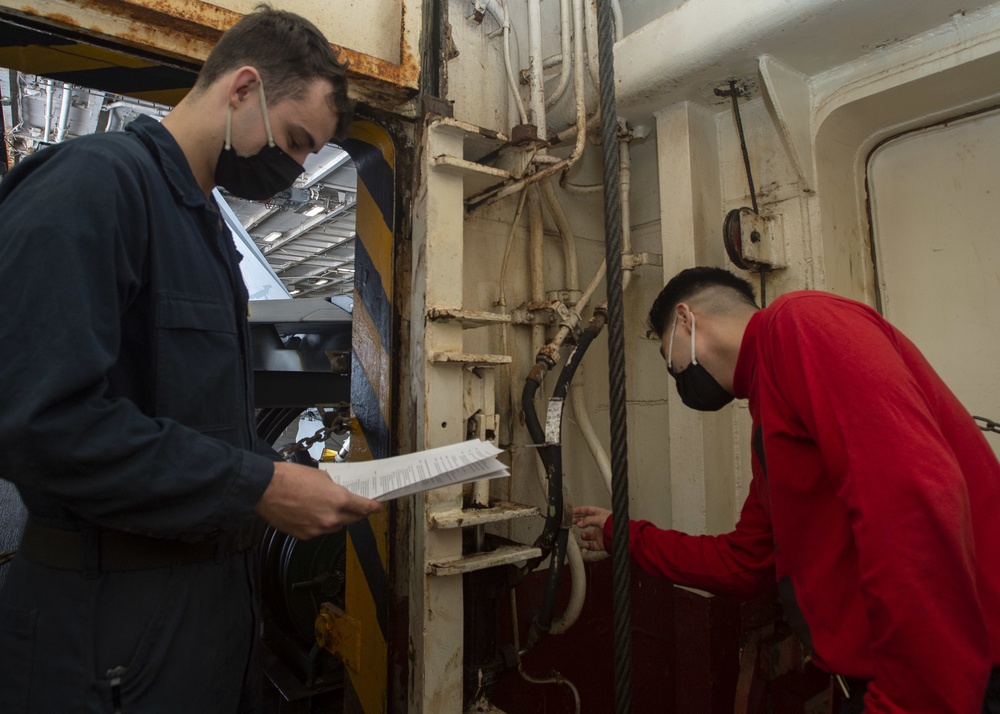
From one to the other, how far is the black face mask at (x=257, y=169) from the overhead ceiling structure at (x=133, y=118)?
1.84 ft

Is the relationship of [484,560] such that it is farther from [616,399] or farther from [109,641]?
[109,641]

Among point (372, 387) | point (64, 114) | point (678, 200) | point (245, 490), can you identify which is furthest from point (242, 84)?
Answer: point (64, 114)

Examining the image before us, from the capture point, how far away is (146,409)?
3.46 ft

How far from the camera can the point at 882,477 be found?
0.95 m

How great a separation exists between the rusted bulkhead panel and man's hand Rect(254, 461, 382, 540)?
1239mm

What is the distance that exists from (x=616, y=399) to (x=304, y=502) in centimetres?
63

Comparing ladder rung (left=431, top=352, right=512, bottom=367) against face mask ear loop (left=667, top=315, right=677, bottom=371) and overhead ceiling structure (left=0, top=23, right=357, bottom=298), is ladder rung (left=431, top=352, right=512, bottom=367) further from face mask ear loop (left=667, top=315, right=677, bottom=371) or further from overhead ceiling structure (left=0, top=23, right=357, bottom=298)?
overhead ceiling structure (left=0, top=23, right=357, bottom=298)

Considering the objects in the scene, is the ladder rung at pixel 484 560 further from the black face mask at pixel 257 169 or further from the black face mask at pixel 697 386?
the black face mask at pixel 257 169

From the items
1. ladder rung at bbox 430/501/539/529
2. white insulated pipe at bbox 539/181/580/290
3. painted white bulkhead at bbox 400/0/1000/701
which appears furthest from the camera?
white insulated pipe at bbox 539/181/580/290

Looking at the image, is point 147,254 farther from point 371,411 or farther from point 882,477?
point 882,477

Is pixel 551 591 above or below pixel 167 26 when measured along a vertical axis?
below

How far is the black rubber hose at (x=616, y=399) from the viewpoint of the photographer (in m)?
1.19

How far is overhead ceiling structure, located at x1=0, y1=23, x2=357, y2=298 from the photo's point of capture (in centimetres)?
165

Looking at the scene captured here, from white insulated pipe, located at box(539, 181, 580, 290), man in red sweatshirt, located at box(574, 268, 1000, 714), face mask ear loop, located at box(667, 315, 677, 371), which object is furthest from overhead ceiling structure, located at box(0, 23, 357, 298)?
man in red sweatshirt, located at box(574, 268, 1000, 714)
